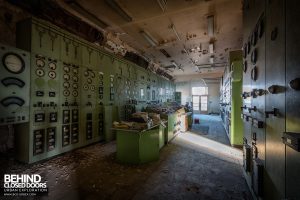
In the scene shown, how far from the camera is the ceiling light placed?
12.1 ft

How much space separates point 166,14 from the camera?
14.2ft

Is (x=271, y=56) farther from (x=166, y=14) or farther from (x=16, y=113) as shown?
(x=16, y=113)

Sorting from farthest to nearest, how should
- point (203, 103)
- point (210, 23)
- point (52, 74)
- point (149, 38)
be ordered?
1. point (203, 103)
2. point (149, 38)
3. point (210, 23)
4. point (52, 74)

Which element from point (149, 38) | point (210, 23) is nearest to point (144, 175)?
point (210, 23)

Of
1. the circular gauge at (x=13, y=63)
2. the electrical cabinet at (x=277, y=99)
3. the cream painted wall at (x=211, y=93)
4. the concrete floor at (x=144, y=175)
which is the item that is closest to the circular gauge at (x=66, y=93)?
the circular gauge at (x=13, y=63)

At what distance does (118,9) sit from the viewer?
3979 mm

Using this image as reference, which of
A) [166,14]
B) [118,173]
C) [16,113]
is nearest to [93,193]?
[118,173]

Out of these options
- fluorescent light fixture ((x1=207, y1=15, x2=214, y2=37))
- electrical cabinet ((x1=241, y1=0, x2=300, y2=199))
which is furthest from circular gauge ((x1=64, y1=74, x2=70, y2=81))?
fluorescent light fixture ((x1=207, y1=15, x2=214, y2=37))

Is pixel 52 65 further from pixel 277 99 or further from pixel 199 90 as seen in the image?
pixel 199 90

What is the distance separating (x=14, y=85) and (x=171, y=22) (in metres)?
4.29

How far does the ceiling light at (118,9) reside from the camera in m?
3.70

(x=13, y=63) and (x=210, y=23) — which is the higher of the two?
(x=210, y=23)

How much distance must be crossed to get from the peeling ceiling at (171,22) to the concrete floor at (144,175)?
12.1ft

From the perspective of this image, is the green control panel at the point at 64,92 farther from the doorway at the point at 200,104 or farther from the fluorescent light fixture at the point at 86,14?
the doorway at the point at 200,104
